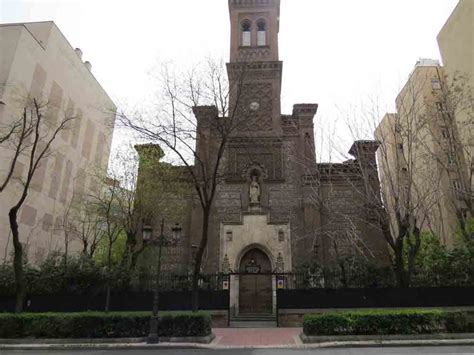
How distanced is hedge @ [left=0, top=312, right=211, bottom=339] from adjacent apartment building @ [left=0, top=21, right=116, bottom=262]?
8.20 metres

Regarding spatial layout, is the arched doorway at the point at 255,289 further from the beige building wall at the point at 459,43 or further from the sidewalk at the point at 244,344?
the beige building wall at the point at 459,43

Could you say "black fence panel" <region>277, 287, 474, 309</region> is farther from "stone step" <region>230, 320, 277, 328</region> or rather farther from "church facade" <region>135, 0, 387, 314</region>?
"church facade" <region>135, 0, 387, 314</region>

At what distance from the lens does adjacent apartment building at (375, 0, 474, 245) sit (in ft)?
48.6

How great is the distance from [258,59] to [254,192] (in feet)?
33.5

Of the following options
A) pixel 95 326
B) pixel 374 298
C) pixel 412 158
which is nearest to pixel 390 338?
pixel 374 298

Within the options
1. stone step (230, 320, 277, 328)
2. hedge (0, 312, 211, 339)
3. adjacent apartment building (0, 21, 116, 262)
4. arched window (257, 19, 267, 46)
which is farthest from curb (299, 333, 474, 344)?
arched window (257, 19, 267, 46)

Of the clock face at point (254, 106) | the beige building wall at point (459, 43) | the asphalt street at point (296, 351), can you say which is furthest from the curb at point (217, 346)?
the clock face at point (254, 106)

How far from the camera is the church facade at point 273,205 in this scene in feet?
66.1

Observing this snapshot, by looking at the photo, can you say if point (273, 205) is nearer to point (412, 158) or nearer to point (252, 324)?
point (252, 324)

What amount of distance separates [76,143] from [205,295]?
62.4 ft

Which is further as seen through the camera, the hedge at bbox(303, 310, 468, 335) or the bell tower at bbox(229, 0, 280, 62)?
the bell tower at bbox(229, 0, 280, 62)

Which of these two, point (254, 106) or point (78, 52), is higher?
point (78, 52)

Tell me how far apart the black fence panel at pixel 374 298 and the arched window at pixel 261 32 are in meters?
18.6

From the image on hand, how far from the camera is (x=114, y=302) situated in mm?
15570
